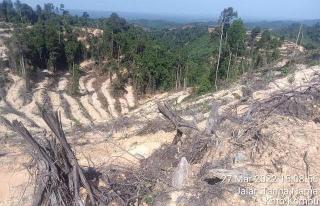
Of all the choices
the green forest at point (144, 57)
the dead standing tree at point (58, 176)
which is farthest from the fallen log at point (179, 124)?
the green forest at point (144, 57)

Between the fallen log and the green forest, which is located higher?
the fallen log

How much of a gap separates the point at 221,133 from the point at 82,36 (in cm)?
4658

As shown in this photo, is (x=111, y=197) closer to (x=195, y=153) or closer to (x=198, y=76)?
(x=195, y=153)

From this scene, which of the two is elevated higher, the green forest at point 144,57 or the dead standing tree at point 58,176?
the dead standing tree at point 58,176

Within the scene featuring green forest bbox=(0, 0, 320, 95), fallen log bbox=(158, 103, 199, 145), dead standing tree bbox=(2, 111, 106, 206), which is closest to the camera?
dead standing tree bbox=(2, 111, 106, 206)

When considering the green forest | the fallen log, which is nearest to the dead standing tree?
the fallen log

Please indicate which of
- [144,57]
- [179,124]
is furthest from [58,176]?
[144,57]

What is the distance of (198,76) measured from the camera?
39.1m

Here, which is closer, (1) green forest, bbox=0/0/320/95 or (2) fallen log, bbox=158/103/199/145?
(2) fallen log, bbox=158/103/199/145

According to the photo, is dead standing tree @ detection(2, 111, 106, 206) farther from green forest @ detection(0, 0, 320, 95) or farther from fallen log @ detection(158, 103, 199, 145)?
green forest @ detection(0, 0, 320, 95)

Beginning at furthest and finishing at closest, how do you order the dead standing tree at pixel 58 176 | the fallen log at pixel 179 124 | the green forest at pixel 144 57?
the green forest at pixel 144 57
the fallen log at pixel 179 124
the dead standing tree at pixel 58 176

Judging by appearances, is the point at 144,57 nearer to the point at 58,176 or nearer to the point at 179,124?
the point at 179,124

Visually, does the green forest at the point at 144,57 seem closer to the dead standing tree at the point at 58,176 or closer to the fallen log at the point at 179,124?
the fallen log at the point at 179,124

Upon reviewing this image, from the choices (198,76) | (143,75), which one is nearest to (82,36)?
(143,75)
